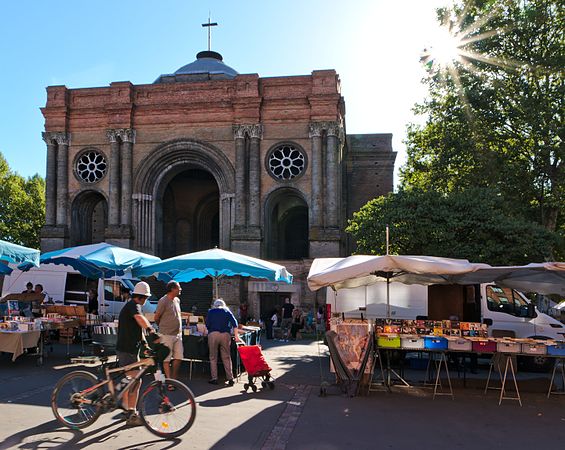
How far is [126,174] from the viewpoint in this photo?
1104 inches

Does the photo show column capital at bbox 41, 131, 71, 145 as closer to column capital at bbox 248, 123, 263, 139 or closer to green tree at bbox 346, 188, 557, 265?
column capital at bbox 248, 123, 263, 139

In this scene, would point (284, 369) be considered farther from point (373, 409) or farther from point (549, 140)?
point (549, 140)

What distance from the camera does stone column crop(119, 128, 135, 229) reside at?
27875 mm

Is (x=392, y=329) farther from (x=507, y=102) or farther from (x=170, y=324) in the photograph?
(x=507, y=102)

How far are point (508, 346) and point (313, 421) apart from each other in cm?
377

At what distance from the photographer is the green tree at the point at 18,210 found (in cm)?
3819

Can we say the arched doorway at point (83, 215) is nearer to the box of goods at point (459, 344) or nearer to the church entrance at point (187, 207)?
the church entrance at point (187, 207)

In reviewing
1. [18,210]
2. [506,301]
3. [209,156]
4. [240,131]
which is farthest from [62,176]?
[506,301]

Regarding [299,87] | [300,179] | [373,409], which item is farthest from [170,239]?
[373,409]

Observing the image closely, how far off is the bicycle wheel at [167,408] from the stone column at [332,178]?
66.6 feet

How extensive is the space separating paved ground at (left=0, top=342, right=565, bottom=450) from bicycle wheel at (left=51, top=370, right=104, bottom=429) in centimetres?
16

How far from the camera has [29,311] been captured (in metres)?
15.0

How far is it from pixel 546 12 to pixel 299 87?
36.2 feet

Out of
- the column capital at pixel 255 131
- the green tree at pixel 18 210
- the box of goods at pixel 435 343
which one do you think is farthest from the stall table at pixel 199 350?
the green tree at pixel 18 210
